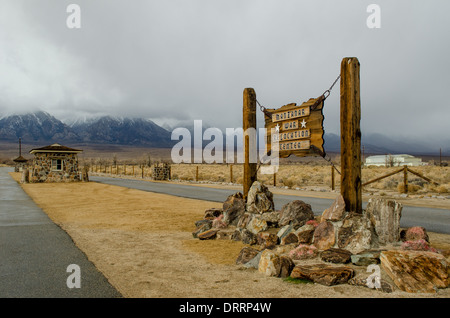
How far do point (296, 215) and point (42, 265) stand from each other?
15.6 ft

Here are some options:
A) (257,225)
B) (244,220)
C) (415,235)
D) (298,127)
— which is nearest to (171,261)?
(257,225)

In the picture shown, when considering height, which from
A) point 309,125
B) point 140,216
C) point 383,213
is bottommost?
point 140,216

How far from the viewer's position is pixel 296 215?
7.03 m

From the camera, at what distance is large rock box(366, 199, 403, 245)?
577 centimetres

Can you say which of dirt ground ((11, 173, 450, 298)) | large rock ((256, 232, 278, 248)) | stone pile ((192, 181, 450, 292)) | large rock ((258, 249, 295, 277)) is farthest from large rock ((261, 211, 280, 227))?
large rock ((258, 249, 295, 277))

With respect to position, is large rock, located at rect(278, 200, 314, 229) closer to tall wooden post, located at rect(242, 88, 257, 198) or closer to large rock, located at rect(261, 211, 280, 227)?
large rock, located at rect(261, 211, 280, 227)

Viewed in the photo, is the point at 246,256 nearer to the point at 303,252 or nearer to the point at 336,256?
the point at 303,252

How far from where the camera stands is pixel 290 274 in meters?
4.87

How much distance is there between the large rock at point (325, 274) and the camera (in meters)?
4.48

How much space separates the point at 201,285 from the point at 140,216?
6650mm

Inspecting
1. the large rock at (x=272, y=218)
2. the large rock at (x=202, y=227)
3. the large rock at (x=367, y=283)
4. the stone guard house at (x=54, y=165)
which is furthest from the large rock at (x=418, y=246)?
the stone guard house at (x=54, y=165)

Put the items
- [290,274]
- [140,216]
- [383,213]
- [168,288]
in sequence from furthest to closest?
[140,216] → [383,213] → [290,274] → [168,288]
